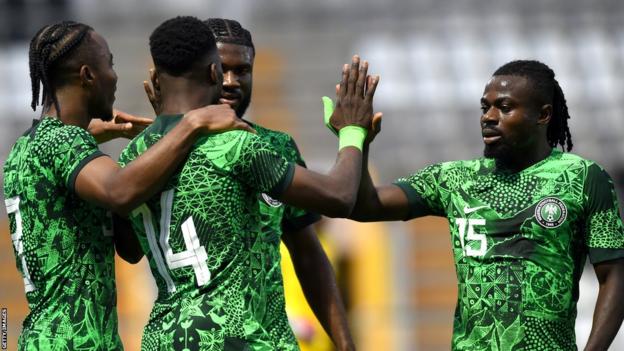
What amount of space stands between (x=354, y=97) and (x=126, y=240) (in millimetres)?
1009

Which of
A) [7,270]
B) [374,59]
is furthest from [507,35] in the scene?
[7,270]

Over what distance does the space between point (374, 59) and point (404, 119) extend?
3.61ft

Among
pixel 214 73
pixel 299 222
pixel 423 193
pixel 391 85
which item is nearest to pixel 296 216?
pixel 299 222

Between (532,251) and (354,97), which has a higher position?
(354,97)

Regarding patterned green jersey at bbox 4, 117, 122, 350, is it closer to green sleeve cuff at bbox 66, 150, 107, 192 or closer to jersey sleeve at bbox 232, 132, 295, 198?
green sleeve cuff at bbox 66, 150, 107, 192

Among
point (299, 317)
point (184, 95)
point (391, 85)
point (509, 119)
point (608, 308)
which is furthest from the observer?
point (391, 85)

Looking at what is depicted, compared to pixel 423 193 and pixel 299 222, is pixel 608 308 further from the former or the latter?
pixel 299 222

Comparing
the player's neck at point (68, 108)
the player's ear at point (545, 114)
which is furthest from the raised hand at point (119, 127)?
the player's ear at point (545, 114)

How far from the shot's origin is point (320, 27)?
13375 mm

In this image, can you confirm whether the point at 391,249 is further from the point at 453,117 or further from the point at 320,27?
the point at 320,27

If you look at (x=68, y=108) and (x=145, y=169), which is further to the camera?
(x=68, y=108)

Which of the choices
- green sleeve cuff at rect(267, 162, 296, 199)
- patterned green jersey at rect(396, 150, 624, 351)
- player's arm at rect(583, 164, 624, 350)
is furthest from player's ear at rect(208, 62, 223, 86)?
player's arm at rect(583, 164, 624, 350)

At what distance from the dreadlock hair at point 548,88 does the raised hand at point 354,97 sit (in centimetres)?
77

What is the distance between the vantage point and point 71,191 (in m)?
4.34
